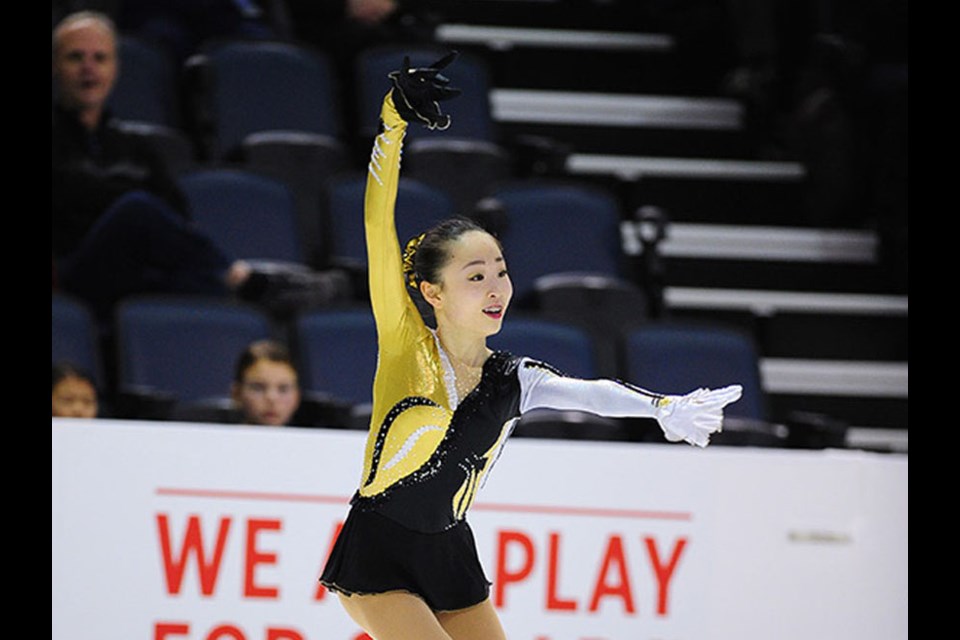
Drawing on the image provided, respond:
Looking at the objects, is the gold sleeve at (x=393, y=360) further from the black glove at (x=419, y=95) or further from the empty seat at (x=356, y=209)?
the empty seat at (x=356, y=209)

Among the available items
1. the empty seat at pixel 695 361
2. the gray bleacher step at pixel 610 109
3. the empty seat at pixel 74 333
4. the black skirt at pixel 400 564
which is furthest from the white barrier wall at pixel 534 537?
the gray bleacher step at pixel 610 109

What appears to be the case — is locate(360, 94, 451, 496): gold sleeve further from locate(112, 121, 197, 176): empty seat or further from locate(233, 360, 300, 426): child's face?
locate(112, 121, 197, 176): empty seat

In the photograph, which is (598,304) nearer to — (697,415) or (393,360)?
(393,360)

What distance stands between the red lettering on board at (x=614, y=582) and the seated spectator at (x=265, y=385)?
1.32 metres

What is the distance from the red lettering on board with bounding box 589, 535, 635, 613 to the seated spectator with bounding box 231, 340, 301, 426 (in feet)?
4.32

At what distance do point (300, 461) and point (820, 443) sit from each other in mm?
2205

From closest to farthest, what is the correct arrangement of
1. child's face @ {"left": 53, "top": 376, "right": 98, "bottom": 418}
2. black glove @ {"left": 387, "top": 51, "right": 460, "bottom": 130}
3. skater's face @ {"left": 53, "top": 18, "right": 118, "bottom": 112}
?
black glove @ {"left": 387, "top": 51, "right": 460, "bottom": 130}, child's face @ {"left": 53, "top": 376, "right": 98, "bottom": 418}, skater's face @ {"left": 53, "top": 18, "right": 118, "bottom": 112}

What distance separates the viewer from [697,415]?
10.4 feet

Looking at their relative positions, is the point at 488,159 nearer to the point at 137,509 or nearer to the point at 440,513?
the point at 137,509

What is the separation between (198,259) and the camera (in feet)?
20.7

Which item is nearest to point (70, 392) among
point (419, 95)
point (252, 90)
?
point (252, 90)

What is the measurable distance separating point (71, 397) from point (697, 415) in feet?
9.72

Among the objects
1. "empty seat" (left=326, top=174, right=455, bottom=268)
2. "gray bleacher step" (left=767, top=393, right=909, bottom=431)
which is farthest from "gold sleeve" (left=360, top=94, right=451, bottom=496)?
"gray bleacher step" (left=767, top=393, right=909, bottom=431)

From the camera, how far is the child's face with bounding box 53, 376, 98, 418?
5.54 m
